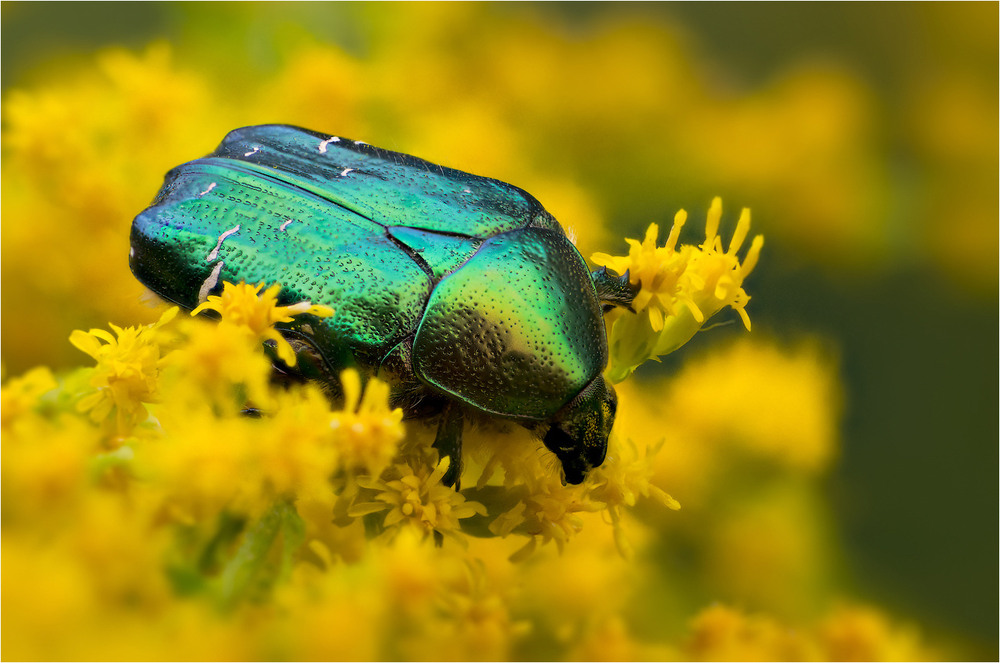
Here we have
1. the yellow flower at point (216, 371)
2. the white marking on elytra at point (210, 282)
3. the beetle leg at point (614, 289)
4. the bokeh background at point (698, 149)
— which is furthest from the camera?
the bokeh background at point (698, 149)

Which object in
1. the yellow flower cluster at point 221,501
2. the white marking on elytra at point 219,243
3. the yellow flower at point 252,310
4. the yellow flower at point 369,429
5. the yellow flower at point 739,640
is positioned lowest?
the yellow flower at point 739,640

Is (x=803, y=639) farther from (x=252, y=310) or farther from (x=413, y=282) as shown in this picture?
(x=252, y=310)

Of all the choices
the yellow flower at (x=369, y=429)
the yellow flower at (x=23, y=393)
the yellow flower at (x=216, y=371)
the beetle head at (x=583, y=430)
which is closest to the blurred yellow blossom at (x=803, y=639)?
the beetle head at (x=583, y=430)

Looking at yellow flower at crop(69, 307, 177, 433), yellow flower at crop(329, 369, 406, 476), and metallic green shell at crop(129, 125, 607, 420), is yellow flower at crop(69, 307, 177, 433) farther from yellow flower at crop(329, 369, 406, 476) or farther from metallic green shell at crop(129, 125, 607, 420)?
yellow flower at crop(329, 369, 406, 476)

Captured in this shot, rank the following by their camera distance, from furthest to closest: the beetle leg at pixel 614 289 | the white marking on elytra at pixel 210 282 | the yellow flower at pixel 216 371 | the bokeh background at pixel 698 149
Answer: the bokeh background at pixel 698 149
the beetle leg at pixel 614 289
the white marking on elytra at pixel 210 282
the yellow flower at pixel 216 371

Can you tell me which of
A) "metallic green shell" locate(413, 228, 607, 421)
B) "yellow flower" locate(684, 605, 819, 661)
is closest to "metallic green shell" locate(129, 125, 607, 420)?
"metallic green shell" locate(413, 228, 607, 421)

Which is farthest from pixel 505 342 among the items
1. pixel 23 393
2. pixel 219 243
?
pixel 23 393

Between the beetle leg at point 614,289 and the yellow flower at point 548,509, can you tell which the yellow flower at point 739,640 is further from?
the beetle leg at point 614,289
